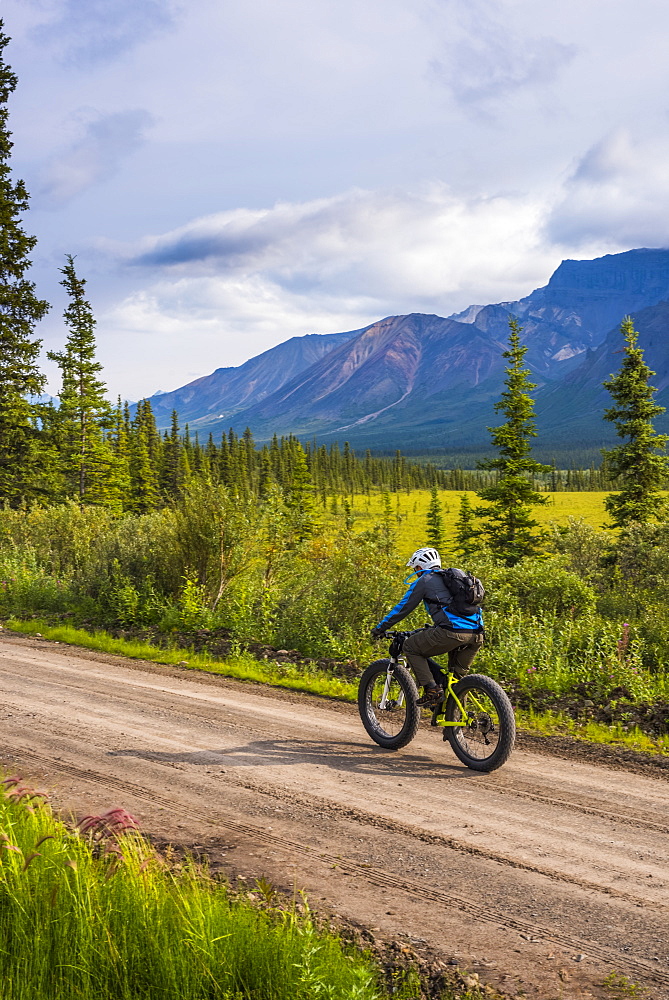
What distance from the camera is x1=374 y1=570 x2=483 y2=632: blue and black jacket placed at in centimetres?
759

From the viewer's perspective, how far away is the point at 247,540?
16.2 m

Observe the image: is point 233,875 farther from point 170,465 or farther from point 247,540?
point 170,465

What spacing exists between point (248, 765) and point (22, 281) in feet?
92.3

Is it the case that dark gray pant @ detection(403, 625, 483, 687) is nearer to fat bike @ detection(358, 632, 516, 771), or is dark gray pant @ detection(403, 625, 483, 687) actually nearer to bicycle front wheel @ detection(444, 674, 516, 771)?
fat bike @ detection(358, 632, 516, 771)

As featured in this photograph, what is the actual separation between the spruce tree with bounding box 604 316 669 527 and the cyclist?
29.7 meters

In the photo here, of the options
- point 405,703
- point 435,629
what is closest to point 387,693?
point 405,703

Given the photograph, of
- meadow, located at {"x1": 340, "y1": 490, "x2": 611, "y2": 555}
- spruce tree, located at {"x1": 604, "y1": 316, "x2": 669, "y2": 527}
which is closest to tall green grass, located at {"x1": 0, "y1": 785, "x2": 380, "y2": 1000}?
spruce tree, located at {"x1": 604, "y1": 316, "x2": 669, "y2": 527}

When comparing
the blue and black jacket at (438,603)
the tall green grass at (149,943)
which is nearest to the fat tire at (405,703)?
the blue and black jacket at (438,603)

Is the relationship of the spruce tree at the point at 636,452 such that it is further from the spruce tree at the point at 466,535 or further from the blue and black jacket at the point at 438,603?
the blue and black jacket at the point at 438,603

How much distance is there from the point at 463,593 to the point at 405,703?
4.97 ft

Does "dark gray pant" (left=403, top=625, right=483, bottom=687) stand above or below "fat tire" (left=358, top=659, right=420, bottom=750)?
above

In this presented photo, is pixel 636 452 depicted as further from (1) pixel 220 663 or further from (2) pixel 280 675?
(1) pixel 220 663

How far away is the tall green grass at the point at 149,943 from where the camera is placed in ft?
11.5

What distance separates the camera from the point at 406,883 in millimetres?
4805
